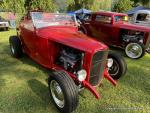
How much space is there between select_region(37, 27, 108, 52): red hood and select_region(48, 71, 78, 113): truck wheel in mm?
657

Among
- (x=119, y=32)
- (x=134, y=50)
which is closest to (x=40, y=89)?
(x=134, y=50)

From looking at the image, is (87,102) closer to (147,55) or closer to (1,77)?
(1,77)

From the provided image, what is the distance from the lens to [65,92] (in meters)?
3.14

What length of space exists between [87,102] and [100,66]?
75 centimetres

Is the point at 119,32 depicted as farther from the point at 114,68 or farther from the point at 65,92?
the point at 65,92

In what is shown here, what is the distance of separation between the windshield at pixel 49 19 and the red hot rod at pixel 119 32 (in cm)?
281

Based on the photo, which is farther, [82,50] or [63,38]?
[63,38]

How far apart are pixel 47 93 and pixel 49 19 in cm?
191

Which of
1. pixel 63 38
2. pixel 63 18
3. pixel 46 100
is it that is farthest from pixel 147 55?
pixel 46 100

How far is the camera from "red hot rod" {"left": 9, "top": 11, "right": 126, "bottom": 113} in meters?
3.35

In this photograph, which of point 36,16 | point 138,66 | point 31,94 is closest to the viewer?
point 31,94

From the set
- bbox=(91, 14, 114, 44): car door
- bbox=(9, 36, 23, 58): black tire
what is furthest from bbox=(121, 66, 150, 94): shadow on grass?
bbox=(9, 36, 23, 58): black tire

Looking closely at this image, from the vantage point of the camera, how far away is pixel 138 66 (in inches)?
231

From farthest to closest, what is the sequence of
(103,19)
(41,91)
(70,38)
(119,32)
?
(103,19) < (119,32) < (41,91) < (70,38)
